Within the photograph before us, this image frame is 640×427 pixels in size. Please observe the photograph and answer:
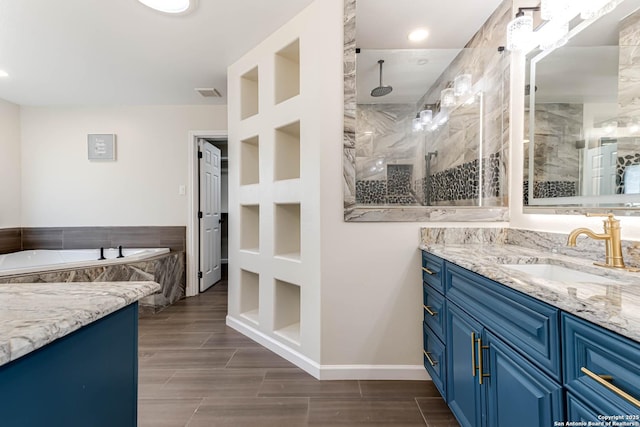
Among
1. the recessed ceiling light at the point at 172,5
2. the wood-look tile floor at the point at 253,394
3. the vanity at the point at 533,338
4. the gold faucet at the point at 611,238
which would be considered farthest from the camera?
→ the recessed ceiling light at the point at 172,5

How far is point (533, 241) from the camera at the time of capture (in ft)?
5.24

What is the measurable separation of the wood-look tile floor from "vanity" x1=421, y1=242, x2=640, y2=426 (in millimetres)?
262

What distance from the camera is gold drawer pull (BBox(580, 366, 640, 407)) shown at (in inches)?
22.5

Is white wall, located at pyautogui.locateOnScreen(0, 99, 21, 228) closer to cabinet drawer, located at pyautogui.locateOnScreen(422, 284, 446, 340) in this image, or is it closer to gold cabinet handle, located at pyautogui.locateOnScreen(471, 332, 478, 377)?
cabinet drawer, located at pyautogui.locateOnScreen(422, 284, 446, 340)

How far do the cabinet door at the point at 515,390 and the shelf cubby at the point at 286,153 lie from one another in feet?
5.73

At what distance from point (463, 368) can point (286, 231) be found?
1.52 meters

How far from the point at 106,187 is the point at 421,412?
4.21 metres

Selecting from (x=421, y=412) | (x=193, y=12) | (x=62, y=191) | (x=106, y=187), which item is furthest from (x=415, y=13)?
(x=62, y=191)

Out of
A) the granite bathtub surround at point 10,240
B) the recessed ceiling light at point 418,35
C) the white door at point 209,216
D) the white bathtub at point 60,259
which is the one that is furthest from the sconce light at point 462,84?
the granite bathtub surround at point 10,240

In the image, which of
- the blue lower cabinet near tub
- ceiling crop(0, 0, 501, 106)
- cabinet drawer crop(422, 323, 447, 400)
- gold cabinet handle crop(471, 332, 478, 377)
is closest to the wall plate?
ceiling crop(0, 0, 501, 106)

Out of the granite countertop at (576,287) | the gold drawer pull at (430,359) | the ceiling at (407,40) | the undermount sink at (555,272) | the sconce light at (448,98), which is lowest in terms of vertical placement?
the gold drawer pull at (430,359)

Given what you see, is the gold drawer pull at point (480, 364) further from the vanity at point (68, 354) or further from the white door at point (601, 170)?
the vanity at point (68, 354)

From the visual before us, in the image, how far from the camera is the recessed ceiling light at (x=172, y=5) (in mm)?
1805

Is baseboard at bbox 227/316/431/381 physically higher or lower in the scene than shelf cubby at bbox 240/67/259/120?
lower
